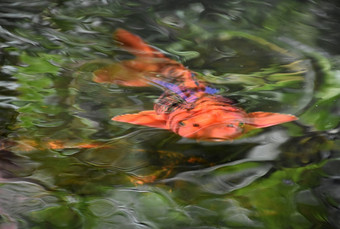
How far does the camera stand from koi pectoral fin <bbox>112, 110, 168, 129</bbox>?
1.94 m

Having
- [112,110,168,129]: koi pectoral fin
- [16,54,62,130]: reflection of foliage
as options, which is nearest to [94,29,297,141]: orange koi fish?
[112,110,168,129]: koi pectoral fin

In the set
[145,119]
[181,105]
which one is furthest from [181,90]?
[145,119]

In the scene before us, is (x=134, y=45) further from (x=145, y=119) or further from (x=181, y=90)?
(x=145, y=119)

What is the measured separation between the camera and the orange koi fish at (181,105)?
1.86 m

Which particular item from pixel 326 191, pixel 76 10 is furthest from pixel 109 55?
pixel 326 191

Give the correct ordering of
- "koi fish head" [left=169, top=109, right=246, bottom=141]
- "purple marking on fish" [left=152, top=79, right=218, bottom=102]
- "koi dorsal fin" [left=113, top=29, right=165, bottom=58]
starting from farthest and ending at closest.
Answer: "koi dorsal fin" [left=113, top=29, right=165, bottom=58] → "purple marking on fish" [left=152, top=79, right=218, bottom=102] → "koi fish head" [left=169, top=109, right=246, bottom=141]

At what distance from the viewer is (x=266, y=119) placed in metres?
1.93

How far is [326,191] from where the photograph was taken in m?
1.60

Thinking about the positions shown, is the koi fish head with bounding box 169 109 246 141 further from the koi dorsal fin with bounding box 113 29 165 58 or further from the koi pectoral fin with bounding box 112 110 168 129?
the koi dorsal fin with bounding box 113 29 165 58

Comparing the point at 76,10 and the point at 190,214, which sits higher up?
the point at 76,10

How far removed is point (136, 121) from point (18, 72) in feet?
2.50

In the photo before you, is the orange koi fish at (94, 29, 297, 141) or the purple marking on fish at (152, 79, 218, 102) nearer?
the orange koi fish at (94, 29, 297, 141)

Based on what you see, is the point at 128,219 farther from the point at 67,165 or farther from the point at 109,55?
the point at 109,55

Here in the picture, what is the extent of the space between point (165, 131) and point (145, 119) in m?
0.11
